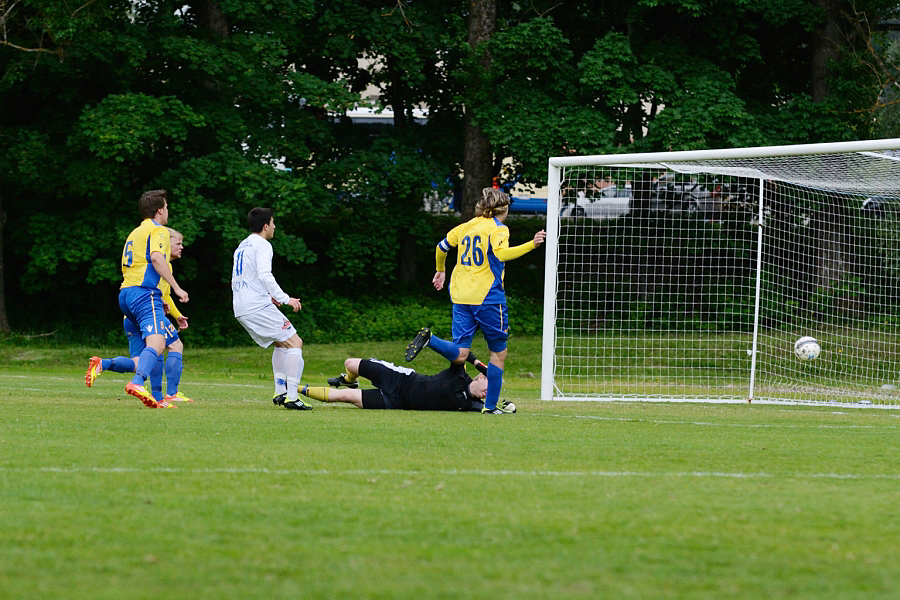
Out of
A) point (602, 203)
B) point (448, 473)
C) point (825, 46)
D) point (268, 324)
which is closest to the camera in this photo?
point (448, 473)

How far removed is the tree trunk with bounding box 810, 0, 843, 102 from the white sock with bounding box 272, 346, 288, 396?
19438 millimetres

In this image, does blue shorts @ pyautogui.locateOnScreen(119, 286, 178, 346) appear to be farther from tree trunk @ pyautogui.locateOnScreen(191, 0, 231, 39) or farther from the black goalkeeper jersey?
tree trunk @ pyautogui.locateOnScreen(191, 0, 231, 39)

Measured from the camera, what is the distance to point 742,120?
77.5 ft

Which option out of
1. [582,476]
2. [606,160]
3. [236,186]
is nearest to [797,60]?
[236,186]

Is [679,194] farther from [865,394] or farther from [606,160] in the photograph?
[606,160]

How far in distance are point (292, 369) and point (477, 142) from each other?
16876 mm

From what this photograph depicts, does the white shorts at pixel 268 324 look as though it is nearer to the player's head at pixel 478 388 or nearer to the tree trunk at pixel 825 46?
the player's head at pixel 478 388

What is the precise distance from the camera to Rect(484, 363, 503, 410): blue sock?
32.7ft

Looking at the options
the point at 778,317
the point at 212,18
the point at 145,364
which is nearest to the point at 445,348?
the point at 145,364

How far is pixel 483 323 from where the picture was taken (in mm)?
10039

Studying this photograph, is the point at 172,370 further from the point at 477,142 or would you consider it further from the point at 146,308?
the point at 477,142

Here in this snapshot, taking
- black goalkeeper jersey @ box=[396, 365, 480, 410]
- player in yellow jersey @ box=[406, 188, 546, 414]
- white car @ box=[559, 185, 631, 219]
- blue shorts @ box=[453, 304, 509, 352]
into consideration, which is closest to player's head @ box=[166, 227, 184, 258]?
black goalkeeper jersey @ box=[396, 365, 480, 410]

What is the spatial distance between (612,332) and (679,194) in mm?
5045

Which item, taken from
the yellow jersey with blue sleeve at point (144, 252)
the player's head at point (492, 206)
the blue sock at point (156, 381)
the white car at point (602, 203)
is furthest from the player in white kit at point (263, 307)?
the white car at point (602, 203)
